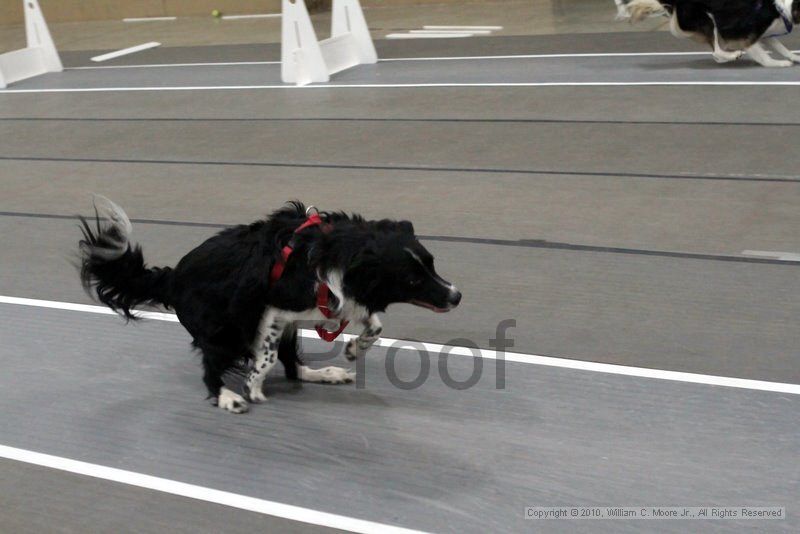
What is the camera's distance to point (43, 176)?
683cm

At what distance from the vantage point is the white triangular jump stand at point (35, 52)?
11070 millimetres

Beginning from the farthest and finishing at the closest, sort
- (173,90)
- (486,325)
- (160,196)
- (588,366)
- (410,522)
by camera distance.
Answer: (173,90) → (160,196) → (486,325) → (588,366) → (410,522)

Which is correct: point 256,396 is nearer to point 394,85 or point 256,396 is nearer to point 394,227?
point 394,227

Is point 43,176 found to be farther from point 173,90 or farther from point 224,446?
point 224,446

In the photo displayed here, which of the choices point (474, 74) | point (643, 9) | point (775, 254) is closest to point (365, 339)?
point (775, 254)

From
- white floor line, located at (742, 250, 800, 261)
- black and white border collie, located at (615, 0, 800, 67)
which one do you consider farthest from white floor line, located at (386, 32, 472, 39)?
white floor line, located at (742, 250, 800, 261)

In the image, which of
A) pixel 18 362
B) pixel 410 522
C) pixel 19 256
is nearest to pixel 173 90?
pixel 19 256

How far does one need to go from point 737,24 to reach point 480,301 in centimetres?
467

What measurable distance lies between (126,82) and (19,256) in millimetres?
5501

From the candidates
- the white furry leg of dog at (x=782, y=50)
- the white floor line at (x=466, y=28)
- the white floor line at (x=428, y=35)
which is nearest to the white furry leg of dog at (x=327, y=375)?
the white furry leg of dog at (x=782, y=50)

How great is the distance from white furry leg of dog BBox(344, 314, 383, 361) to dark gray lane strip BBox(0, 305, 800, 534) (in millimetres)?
92

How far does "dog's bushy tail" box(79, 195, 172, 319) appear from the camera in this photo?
3.37 m

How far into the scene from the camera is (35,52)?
37.1 feet

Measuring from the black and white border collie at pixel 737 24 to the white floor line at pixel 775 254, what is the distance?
3808mm
